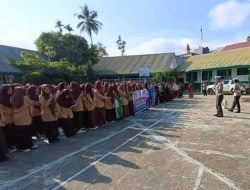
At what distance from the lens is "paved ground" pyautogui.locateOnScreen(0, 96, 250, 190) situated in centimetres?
618

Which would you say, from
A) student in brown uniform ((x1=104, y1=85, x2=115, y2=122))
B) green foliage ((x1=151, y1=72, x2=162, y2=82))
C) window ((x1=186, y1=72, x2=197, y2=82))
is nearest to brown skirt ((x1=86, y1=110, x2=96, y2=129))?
student in brown uniform ((x1=104, y1=85, x2=115, y2=122))

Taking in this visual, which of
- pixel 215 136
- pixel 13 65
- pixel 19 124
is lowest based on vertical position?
pixel 215 136

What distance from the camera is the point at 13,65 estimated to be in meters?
34.1

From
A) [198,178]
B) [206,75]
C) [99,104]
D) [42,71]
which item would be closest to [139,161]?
[198,178]

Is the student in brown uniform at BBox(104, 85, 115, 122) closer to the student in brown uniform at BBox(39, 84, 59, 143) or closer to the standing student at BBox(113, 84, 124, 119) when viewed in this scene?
the standing student at BBox(113, 84, 124, 119)

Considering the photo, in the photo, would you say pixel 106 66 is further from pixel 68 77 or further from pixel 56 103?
pixel 56 103

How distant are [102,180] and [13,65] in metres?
30.1

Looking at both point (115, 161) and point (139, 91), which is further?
point (139, 91)

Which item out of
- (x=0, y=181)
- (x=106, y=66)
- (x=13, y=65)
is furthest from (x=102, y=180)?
(x=106, y=66)

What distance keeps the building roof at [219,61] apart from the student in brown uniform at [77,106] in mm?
28125

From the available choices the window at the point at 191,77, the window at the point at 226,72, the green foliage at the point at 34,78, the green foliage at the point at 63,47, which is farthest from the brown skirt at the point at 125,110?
the window at the point at 191,77

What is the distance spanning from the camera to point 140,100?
1816 cm

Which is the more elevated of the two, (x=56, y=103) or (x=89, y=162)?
(x=56, y=103)

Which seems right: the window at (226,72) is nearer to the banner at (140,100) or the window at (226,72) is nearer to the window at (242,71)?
the window at (242,71)
